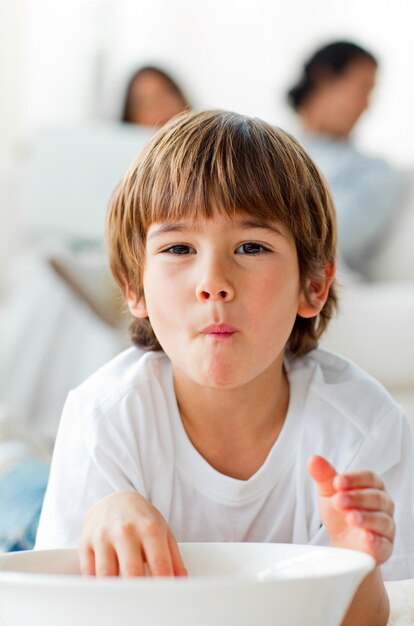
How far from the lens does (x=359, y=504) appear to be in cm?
74

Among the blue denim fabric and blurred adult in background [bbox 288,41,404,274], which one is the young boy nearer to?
the blue denim fabric

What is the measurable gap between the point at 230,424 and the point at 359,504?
36 centimetres

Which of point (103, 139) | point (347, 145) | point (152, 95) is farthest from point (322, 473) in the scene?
point (152, 95)

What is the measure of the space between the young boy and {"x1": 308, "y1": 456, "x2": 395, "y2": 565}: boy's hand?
0.14 metres

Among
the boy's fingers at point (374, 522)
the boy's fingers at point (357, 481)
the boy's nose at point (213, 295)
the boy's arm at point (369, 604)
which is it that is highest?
the boy's nose at point (213, 295)

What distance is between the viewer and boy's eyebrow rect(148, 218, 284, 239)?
96 cm

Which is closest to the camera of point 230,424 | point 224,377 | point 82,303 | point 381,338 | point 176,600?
point 176,600

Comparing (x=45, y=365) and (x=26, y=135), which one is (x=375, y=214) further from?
(x=26, y=135)

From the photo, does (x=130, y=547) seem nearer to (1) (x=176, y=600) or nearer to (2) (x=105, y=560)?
(2) (x=105, y=560)

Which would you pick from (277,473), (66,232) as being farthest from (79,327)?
(277,473)

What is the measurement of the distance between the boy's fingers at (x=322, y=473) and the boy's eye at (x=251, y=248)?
11.3 inches

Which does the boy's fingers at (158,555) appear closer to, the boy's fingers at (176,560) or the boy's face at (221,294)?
the boy's fingers at (176,560)


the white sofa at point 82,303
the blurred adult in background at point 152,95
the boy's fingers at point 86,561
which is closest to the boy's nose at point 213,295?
the boy's fingers at point 86,561

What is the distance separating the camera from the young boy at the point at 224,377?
3.14 feet
